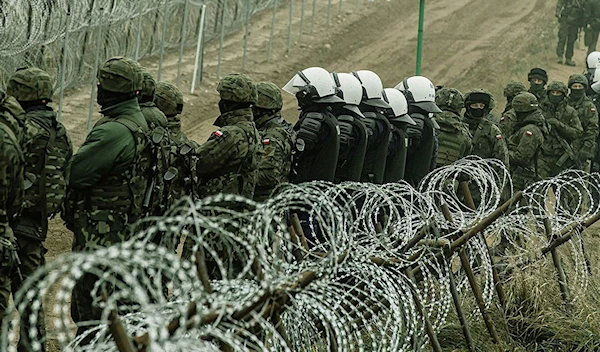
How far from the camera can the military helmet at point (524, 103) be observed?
38.1 feet

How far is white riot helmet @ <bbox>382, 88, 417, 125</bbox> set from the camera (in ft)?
32.0

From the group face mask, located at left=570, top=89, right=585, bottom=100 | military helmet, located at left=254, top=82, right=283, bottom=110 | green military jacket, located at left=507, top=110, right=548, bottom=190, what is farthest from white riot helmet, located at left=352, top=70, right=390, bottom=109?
face mask, located at left=570, top=89, right=585, bottom=100

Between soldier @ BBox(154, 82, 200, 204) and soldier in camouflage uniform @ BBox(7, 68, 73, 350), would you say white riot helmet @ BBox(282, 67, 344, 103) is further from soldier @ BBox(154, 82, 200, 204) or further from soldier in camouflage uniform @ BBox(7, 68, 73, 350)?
soldier in camouflage uniform @ BBox(7, 68, 73, 350)

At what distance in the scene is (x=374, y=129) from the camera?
945cm

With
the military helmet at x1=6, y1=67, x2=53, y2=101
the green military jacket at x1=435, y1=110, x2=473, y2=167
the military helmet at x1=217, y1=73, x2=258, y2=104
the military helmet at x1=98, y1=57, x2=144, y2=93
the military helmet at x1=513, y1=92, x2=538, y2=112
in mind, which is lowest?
the green military jacket at x1=435, y1=110, x2=473, y2=167

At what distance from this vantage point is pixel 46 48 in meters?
14.1

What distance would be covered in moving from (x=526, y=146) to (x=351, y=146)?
10.5 ft

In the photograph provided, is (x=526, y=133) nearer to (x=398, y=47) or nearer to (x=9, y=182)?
(x=9, y=182)

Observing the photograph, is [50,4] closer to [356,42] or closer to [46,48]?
[46,48]

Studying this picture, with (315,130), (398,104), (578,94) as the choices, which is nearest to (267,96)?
(315,130)

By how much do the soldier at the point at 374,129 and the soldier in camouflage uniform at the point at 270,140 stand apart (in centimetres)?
117

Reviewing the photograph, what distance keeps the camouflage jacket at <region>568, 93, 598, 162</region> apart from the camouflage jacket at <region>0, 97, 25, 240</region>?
28.6 ft

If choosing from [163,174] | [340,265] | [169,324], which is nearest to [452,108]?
[163,174]

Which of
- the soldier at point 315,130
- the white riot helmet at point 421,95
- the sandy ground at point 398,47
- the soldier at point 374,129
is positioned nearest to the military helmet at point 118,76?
the soldier at point 315,130
